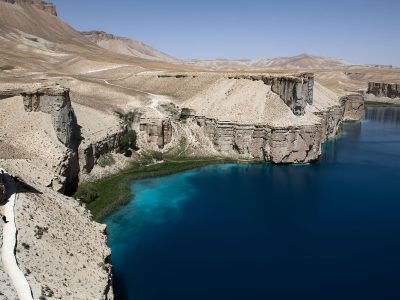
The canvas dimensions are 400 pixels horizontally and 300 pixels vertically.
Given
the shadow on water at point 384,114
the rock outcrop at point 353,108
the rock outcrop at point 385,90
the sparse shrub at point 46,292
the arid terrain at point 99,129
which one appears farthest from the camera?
the rock outcrop at point 385,90

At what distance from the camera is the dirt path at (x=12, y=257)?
17.7 m

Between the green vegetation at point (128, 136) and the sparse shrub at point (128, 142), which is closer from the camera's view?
the sparse shrub at point (128, 142)

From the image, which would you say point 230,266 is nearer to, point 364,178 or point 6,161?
point 6,161

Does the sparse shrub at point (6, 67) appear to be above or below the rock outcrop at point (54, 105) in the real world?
above

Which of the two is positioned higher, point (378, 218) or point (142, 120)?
point (142, 120)

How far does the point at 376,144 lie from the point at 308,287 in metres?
54.6

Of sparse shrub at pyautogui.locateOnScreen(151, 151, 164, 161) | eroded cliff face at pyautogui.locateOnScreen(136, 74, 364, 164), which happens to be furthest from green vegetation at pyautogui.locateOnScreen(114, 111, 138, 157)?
sparse shrub at pyautogui.locateOnScreen(151, 151, 164, 161)

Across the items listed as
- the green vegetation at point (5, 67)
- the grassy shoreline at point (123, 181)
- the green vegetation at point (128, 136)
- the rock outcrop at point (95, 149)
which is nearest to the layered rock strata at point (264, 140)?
the grassy shoreline at point (123, 181)

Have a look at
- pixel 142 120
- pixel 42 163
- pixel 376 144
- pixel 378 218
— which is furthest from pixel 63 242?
pixel 376 144

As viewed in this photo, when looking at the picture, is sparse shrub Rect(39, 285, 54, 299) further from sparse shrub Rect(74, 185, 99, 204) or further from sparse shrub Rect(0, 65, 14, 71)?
sparse shrub Rect(0, 65, 14, 71)

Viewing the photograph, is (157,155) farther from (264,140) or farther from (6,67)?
(6,67)

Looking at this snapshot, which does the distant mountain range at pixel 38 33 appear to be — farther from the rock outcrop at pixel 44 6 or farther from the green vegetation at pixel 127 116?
the green vegetation at pixel 127 116

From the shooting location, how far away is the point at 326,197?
47000 millimetres

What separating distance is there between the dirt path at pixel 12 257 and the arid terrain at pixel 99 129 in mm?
279
